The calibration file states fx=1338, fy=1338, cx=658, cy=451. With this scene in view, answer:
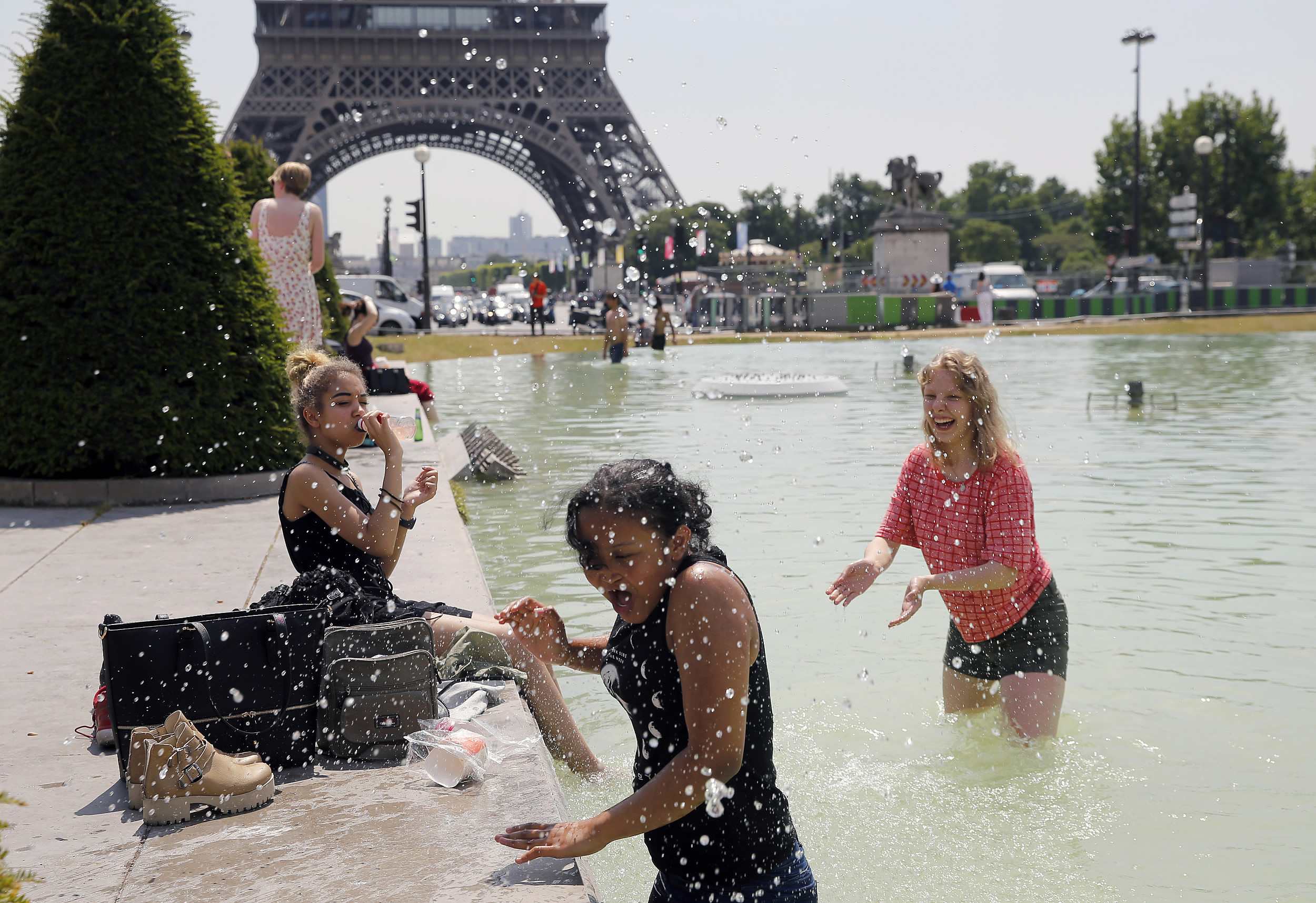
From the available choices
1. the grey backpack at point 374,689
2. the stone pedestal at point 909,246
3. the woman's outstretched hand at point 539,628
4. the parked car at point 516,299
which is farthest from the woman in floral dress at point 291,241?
the parked car at point 516,299

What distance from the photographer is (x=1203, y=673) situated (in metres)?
6.25

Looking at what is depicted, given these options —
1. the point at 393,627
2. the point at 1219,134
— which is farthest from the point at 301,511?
the point at 1219,134

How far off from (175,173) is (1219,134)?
240 feet

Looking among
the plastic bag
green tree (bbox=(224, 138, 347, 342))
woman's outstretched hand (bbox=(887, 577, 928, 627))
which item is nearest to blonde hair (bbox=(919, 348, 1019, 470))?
woman's outstretched hand (bbox=(887, 577, 928, 627))

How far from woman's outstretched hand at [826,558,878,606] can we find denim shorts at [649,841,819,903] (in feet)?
3.89

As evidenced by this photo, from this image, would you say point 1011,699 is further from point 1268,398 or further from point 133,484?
point 1268,398

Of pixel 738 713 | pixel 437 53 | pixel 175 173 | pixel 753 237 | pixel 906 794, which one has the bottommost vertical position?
pixel 906 794

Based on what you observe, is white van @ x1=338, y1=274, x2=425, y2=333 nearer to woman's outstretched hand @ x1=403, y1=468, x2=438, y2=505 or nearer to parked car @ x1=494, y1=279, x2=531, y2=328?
parked car @ x1=494, y1=279, x2=531, y2=328

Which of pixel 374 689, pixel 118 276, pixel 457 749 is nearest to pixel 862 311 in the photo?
pixel 118 276

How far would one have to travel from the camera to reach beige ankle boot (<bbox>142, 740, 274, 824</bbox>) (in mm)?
3525

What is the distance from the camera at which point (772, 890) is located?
2781 mm

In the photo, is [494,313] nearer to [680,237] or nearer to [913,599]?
[680,237]

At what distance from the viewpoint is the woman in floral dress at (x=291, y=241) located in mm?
11188

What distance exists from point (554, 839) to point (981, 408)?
7.79 ft
